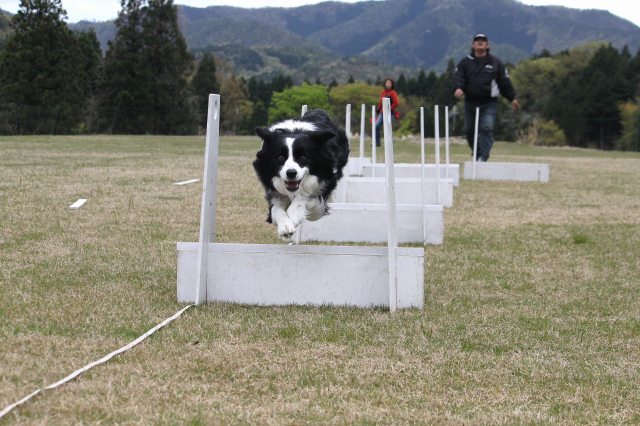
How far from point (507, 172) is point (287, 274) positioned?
9936 millimetres

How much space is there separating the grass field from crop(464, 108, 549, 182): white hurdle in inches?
248

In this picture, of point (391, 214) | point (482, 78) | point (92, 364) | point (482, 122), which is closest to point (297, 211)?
point (391, 214)

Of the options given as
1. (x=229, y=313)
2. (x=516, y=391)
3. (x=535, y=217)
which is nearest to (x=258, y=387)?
(x=516, y=391)

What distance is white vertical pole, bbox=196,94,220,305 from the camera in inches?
165

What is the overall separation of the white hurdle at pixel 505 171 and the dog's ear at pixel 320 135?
922 centimetres

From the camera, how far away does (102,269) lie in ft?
16.4

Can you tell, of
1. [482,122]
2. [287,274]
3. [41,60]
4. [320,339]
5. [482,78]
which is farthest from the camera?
[41,60]

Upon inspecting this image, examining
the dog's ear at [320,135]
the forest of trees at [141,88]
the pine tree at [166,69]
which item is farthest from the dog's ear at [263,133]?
the pine tree at [166,69]

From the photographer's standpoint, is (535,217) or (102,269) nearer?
(102,269)

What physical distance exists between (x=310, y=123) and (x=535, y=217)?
4437mm

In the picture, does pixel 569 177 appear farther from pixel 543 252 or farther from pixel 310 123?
pixel 310 123

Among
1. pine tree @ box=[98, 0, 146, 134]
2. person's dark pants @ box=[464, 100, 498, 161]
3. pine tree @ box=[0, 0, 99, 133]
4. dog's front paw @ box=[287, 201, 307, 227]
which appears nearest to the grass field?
dog's front paw @ box=[287, 201, 307, 227]

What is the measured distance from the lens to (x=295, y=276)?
4.26 m

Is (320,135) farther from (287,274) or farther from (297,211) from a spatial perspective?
(287,274)
